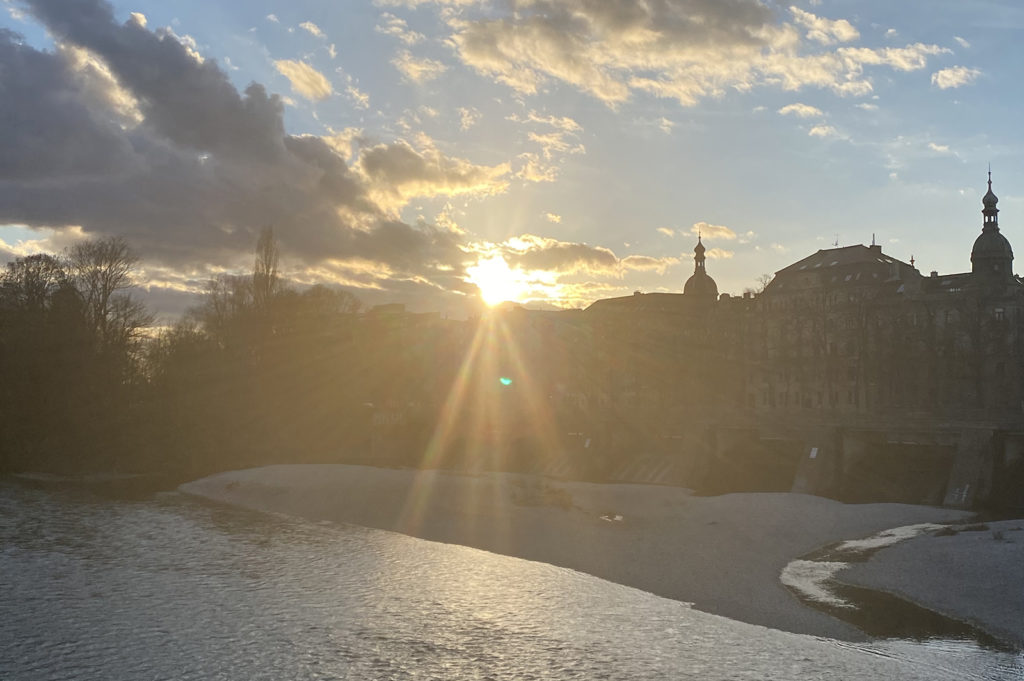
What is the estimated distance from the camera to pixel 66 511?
183 ft

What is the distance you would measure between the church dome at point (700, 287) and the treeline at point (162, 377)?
72.1 metres

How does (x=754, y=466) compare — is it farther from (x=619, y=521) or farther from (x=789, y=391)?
(x=789, y=391)

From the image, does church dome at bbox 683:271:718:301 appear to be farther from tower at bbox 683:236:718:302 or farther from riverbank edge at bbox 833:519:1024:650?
riverbank edge at bbox 833:519:1024:650

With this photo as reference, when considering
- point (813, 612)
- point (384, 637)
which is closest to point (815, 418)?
point (813, 612)

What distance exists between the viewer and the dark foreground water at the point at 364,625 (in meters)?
23.4

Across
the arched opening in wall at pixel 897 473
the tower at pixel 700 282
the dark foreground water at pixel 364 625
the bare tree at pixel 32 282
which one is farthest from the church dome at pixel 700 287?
the dark foreground water at pixel 364 625

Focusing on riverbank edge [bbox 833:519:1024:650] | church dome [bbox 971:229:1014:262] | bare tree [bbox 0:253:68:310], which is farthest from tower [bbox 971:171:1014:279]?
bare tree [bbox 0:253:68:310]

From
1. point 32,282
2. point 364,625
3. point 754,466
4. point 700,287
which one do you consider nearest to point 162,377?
point 32,282

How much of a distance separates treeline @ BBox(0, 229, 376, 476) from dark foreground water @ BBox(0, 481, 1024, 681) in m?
48.7

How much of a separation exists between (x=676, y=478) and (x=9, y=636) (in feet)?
216

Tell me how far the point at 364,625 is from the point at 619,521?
2871 centimetres

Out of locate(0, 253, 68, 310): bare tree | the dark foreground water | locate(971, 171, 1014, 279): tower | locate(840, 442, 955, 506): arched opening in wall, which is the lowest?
the dark foreground water

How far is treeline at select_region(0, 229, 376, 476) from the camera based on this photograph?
85.5m

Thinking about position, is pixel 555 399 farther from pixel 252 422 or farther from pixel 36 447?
pixel 36 447
